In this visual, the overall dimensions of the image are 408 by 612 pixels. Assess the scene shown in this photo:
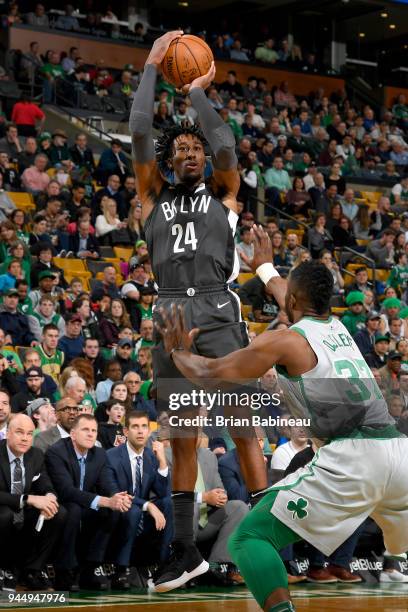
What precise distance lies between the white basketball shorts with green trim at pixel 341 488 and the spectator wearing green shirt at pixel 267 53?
2694 centimetres

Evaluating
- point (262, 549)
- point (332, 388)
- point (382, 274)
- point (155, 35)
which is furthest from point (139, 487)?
point (155, 35)

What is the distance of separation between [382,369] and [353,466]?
30.3 ft

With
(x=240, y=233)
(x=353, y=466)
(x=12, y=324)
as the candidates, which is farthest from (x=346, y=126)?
(x=353, y=466)

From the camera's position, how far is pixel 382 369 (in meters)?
14.7

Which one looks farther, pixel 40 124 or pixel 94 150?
pixel 94 150

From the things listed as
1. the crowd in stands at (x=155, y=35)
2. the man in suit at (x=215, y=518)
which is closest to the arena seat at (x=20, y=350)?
the man in suit at (x=215, y=518)

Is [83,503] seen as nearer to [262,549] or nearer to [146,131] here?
[146,131]

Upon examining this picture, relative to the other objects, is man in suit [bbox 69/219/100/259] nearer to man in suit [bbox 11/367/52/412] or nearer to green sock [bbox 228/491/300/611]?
man in suit [bbox 11/367/52/412]

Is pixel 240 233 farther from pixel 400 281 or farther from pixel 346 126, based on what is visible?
pixel 346 126

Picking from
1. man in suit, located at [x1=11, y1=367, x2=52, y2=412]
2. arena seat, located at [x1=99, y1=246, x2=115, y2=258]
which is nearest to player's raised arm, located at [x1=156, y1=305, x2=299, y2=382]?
man in suit, located at [x1=11, y1=367, x2=52, y2=412]

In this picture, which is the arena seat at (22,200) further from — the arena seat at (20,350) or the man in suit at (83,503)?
the man in suit at (83,503)

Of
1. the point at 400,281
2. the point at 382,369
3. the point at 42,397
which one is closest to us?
the point at 42,397

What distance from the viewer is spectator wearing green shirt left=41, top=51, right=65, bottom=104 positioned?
23375 mm

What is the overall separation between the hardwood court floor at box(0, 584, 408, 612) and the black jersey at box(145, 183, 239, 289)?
7.32ft
